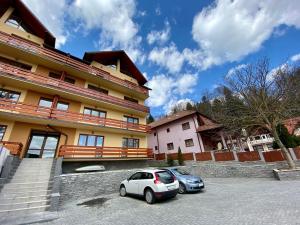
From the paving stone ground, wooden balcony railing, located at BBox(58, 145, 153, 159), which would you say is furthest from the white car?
wooden balcony railing, located at BBox(58, 145, 153, 159)

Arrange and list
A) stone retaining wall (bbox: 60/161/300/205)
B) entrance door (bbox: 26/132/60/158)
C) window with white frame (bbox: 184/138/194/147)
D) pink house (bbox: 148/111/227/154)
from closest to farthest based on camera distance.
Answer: stone retaining wall (bbox: 60/161/300/205), entrance door (bbox: 26/132/60/158), pink house (bbox: 148/111/227/154), window with white frame (bbox: 184/138/194/147)

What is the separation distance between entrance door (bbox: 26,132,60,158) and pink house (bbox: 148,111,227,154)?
742 inches

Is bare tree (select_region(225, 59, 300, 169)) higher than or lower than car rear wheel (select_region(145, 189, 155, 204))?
higher

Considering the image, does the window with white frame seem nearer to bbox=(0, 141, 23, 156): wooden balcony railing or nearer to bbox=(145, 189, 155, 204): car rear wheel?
bbox=(145, 189, 155, 204): car rear wheel

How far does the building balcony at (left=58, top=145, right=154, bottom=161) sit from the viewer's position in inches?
498

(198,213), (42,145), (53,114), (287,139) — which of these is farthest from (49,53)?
(287,139)

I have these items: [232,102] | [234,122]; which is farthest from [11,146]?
[232,102]

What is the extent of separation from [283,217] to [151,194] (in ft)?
17.9

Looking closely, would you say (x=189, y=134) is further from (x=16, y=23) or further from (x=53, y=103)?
(x=16, y=23)

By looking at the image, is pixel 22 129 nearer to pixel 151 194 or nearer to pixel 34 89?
pixel 34 89

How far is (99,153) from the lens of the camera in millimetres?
14391

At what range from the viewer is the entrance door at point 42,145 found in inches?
496

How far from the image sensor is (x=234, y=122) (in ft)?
50.1

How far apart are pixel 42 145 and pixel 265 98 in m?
20.8
